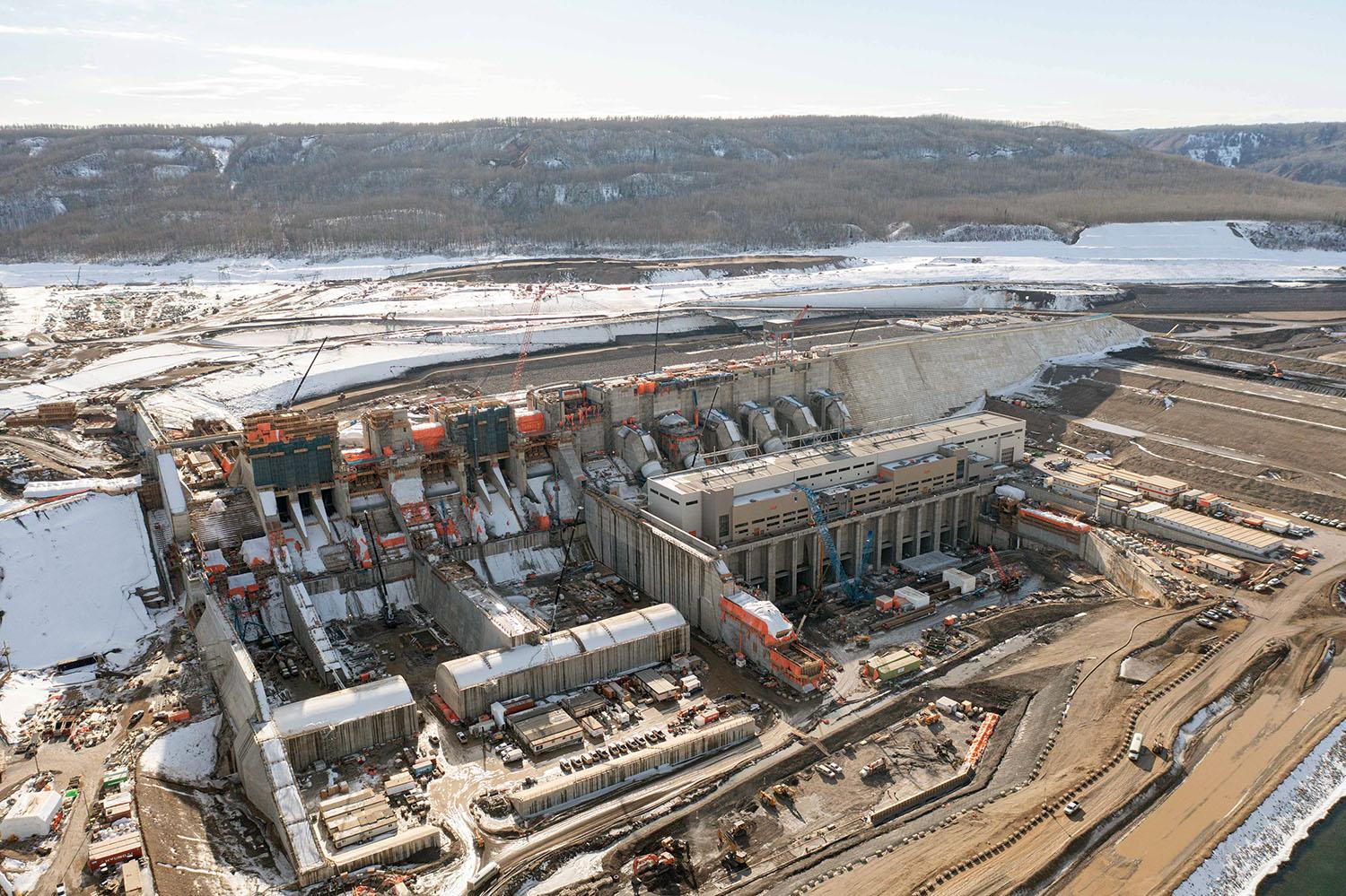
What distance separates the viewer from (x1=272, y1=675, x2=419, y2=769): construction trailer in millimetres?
41188

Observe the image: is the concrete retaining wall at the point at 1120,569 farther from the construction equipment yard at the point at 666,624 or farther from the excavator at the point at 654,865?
the excavator at the point at 654,865

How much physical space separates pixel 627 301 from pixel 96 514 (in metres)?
83.2

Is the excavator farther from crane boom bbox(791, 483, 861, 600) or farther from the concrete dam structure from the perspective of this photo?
the concrete dam structure

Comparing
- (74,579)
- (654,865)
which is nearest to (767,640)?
(654,865)

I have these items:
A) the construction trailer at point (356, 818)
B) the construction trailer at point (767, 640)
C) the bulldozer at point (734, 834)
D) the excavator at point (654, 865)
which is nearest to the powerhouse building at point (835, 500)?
the construction trailer at point (767, 640)

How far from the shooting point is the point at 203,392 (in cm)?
8531

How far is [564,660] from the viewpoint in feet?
156

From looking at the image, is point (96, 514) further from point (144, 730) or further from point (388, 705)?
point (388, 705)

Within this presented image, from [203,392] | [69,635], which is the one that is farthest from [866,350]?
[69,635]

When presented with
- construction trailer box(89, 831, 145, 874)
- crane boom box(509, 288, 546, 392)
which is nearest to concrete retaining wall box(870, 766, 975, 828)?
construction trailer box(89, 831, 145, 874)

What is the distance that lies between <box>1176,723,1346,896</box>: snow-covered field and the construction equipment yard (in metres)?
0.42

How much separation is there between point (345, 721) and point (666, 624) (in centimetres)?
1600

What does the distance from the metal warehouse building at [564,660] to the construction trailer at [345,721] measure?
255 cm

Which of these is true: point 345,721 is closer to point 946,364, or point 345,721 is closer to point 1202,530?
point 1202,530
